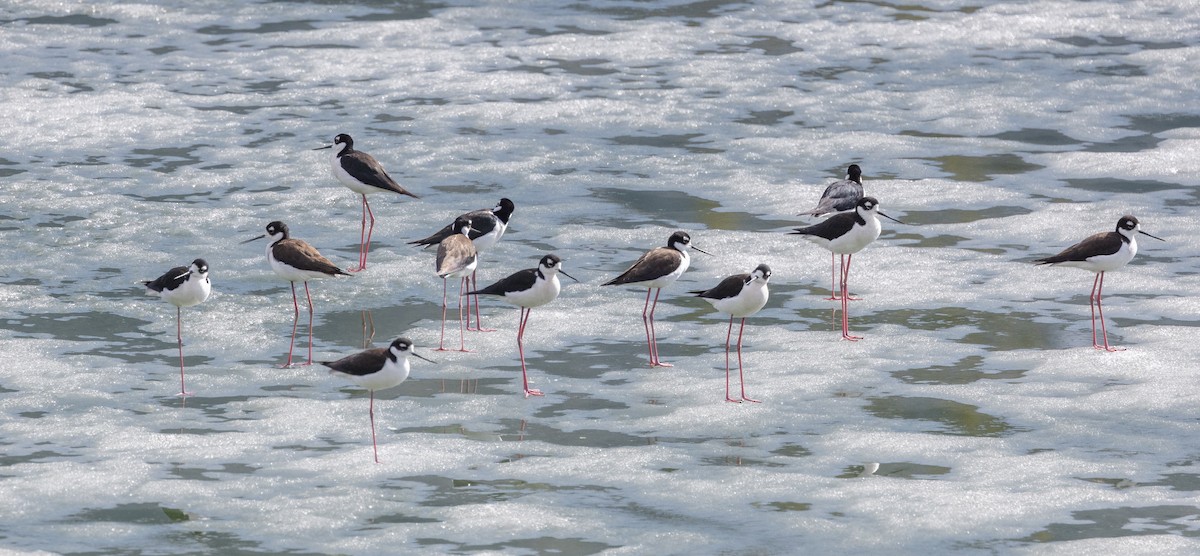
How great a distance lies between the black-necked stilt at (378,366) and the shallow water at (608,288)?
478 millimetres

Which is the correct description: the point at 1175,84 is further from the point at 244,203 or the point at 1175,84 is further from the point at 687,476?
the point at 687,476

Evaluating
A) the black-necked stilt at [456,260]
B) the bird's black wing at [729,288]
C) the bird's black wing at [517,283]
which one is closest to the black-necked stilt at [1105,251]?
the bird's black wing at [729,288]

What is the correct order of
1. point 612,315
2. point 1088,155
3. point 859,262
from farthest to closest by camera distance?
point 1088,155 → point 859,262 → point 612,315

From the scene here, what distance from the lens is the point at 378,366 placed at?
873 centimetres

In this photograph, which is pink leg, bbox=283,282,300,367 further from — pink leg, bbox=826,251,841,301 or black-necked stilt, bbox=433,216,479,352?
pink leg, bbox=826,251,841,301

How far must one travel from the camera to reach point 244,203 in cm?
1484

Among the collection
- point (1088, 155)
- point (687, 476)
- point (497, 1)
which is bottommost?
point (687, 476)

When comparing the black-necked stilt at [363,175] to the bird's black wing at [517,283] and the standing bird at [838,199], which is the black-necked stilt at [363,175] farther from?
the standing bird at [838,199]

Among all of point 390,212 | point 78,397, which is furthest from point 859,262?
point 78,397

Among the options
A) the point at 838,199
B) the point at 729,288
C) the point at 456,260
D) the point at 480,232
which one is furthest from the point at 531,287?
the point at 838,199

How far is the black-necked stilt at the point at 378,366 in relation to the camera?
28.5 feet

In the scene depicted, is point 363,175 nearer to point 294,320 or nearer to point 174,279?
point 294,320

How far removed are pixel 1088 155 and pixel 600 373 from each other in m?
8.26

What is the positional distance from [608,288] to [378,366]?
13.4 ft
